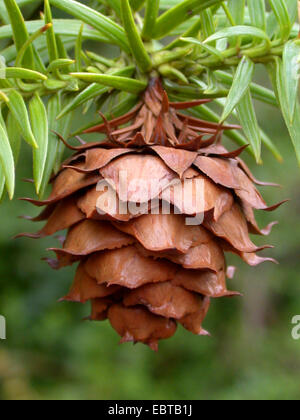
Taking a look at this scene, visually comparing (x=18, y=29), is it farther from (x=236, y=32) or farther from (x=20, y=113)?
(x=236, y=32)

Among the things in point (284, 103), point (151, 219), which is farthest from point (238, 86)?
point (151, 219)

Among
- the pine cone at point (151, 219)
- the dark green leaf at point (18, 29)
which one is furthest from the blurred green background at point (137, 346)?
the dark green leaf at point (18, 29)

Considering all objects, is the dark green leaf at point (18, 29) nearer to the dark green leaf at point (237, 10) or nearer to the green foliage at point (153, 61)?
the green foliage at point (153, 61)

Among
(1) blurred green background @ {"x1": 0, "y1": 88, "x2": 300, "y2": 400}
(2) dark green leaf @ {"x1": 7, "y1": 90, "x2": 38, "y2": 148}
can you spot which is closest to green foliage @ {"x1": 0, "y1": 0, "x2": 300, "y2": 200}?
(2) dark green leaf @ {"x1": 7, "y1": 90, "x2": 38, "y2": 148}

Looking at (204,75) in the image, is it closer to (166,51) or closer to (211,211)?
(166,51)

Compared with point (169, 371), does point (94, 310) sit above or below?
below
